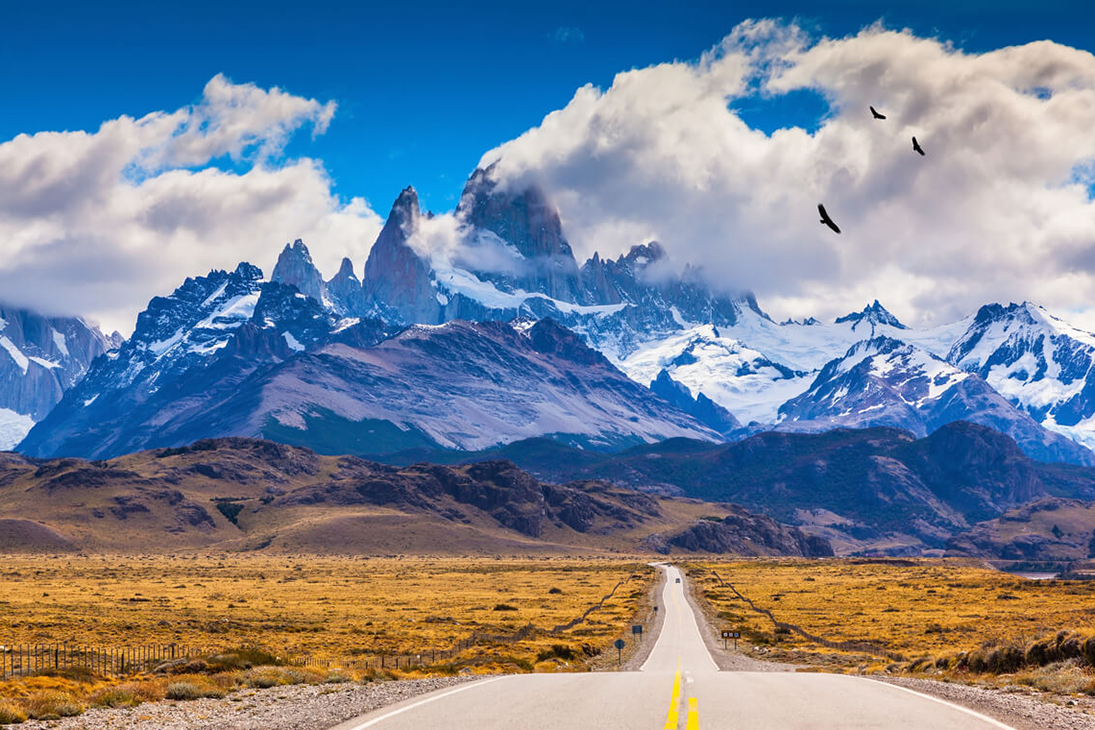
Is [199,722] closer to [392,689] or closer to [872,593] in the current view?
[392,689]

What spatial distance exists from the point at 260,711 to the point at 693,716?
1202 centimetres

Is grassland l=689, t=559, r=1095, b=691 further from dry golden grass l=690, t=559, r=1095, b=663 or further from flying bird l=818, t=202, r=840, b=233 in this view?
flying bird l=818, t=202, r=840, b=233

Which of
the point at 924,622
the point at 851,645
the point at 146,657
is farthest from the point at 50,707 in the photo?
the point at 924,622

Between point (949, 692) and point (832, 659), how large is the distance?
30465 mm

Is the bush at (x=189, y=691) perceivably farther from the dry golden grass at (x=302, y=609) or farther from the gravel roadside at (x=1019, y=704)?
the dry golden grass at (x=302, y=609)

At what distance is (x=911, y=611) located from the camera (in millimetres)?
115812

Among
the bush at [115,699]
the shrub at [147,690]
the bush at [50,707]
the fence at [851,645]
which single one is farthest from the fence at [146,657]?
the fence at [851,645]

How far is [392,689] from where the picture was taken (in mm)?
35531

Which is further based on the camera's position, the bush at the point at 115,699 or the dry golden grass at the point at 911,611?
the dry golden grass at the point at 911,611

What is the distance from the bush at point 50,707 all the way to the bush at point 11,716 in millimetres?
597

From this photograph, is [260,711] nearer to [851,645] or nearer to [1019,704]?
[1019,704]

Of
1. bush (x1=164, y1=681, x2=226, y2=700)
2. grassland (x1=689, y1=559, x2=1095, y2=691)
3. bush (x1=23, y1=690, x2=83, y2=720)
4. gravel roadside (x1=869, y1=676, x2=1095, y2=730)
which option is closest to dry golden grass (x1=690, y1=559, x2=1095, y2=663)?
grassland (x1=689, y1=559, x2=1095, y2=691)

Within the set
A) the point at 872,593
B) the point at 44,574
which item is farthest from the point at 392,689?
the point at 44,574

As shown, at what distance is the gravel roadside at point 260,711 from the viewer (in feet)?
88.0
